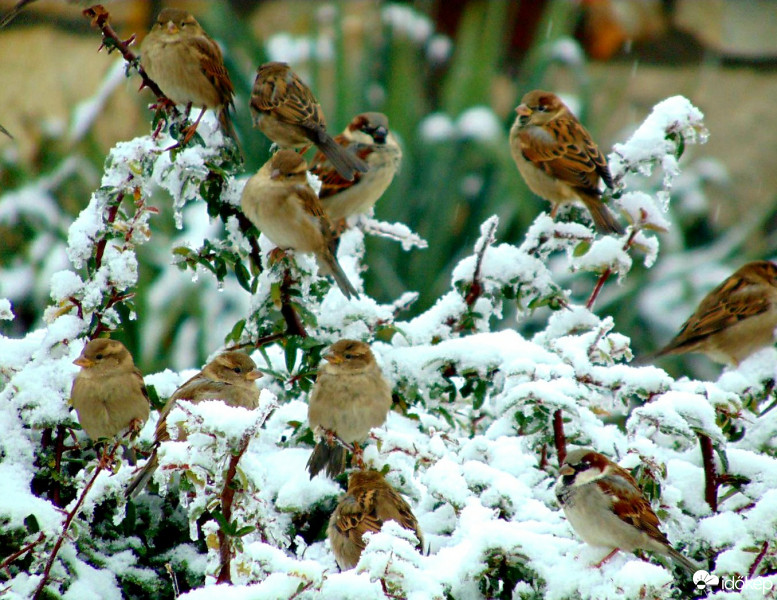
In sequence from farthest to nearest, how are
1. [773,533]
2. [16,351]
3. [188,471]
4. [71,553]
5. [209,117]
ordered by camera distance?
[209,117], [16,351], [71,553], [773,533], [188,471]

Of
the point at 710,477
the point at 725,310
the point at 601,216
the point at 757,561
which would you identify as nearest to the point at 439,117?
the point at 601,216

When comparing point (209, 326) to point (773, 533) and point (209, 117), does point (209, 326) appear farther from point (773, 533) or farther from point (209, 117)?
point (773, 533)

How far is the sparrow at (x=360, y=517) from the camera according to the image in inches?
89.1

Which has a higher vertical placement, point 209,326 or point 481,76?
point 481,76

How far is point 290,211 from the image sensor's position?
2.94m

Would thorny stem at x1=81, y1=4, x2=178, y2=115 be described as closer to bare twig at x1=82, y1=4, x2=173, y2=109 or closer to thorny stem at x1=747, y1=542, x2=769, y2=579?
bare twig at x1=82, y1=4, x2=173, y2=109

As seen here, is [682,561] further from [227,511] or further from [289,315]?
[289,315]

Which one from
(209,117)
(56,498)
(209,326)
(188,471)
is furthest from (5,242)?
(188,471)

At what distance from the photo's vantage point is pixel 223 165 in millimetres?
2717

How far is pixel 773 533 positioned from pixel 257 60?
572 centimetres

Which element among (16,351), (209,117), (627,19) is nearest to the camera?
(16,351)

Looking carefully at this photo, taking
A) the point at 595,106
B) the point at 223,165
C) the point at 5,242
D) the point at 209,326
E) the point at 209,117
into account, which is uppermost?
the point at 595,106
